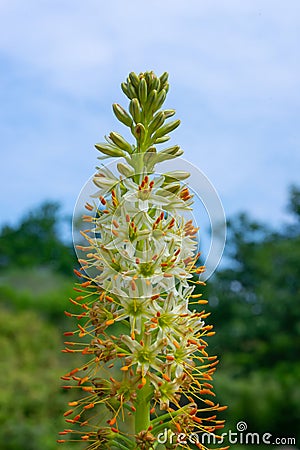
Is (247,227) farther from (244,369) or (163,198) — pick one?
(163,198)

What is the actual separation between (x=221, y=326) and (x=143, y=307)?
12.3 meters

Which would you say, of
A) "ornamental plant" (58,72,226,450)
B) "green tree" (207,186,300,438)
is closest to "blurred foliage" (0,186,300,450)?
"green tree" (207,186,300,438)

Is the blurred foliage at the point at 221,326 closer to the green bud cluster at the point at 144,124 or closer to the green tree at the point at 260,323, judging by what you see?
the green tree at the point at 260,323

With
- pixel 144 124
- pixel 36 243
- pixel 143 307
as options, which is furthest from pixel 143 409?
pixel 36 243

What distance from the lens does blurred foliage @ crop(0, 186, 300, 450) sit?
950cm

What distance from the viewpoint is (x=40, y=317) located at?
43.0 feet

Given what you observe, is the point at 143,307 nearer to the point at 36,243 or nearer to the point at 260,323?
the point at 260,323

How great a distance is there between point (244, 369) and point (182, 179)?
11.2m

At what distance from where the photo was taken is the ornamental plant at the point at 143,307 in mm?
2092

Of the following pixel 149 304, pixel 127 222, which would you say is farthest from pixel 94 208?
pixel 149 304

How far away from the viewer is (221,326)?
14172mm

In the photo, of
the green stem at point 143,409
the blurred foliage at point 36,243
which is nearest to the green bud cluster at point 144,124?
the green stem at point 143,409

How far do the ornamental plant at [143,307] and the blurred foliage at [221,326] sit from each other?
684cm

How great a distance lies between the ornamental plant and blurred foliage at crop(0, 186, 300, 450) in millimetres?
6837
